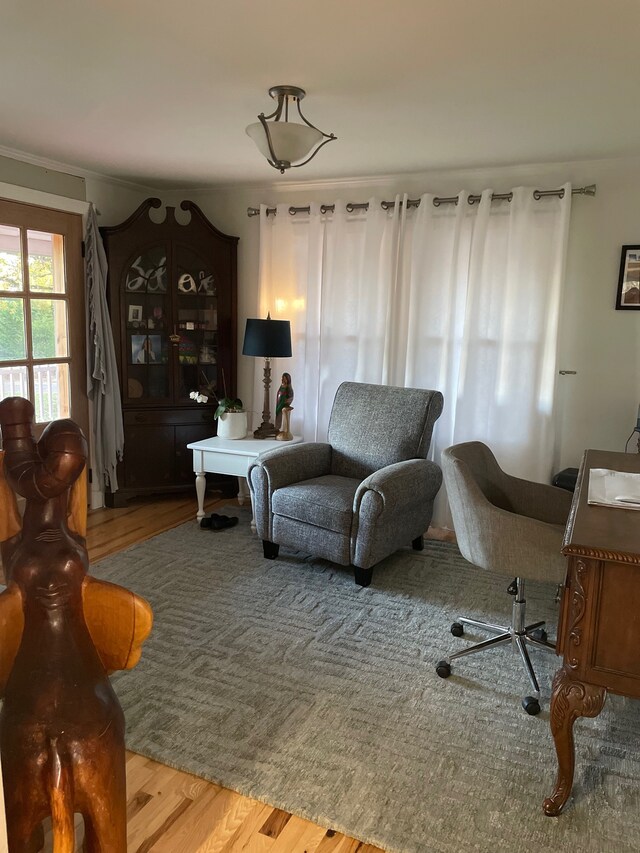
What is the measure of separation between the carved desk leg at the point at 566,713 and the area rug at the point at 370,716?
7cm

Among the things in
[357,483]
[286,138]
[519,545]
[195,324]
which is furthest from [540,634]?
[195,324]

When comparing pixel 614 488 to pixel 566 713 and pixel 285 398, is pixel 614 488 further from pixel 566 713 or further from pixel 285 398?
pixel 285 398

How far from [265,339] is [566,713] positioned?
288cm

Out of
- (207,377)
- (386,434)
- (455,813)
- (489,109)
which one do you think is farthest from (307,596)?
(489,109)

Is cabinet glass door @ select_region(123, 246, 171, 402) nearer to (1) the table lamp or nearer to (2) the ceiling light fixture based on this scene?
(1) the table lamp

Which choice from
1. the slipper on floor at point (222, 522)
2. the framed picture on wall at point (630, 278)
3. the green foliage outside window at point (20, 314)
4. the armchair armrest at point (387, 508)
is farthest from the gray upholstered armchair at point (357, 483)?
the green foliage outside window at point (20, 314)

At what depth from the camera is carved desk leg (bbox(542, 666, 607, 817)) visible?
1.62 meters

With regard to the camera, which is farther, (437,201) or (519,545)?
(437,201)

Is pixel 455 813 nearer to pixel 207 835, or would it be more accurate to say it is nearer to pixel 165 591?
pixel 207 835

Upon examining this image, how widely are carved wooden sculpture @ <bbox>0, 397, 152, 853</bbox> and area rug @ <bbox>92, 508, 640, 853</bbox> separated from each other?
73 cm

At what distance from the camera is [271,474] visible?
136 inches

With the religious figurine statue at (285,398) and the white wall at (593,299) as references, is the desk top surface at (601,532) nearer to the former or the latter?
the white wall at (593,299)

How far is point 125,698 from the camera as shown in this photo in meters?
2.23

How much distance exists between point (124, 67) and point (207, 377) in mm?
2505
